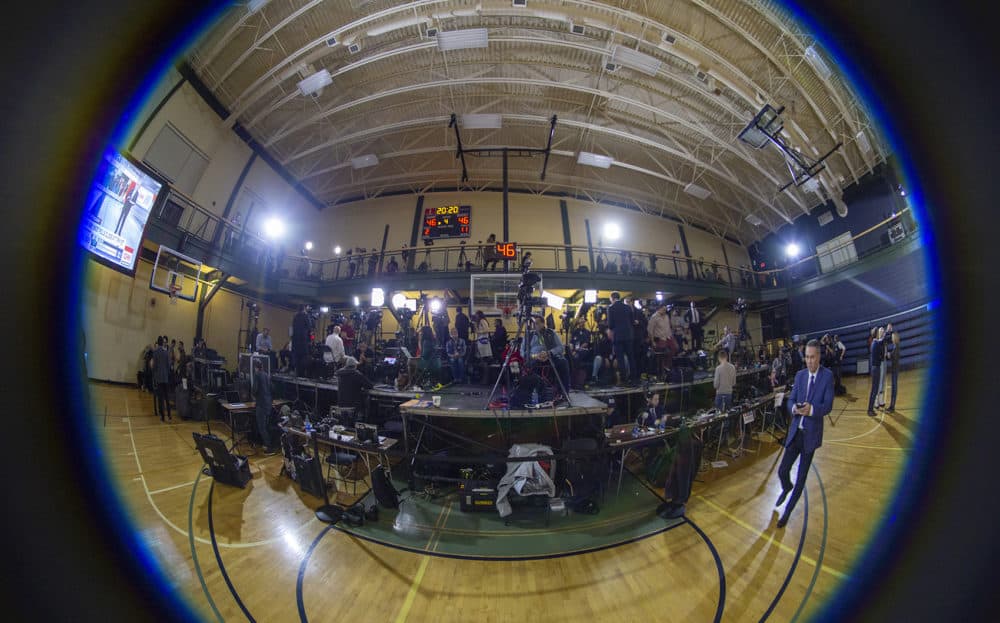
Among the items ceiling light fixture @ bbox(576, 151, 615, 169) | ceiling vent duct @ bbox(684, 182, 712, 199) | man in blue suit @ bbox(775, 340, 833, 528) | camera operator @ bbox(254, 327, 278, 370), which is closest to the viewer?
man in blue suit @ bbox(775, 340, 833, 528)

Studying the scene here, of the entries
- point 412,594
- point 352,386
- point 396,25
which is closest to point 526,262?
point 352,386

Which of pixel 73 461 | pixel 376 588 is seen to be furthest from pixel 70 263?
pixel 376 588

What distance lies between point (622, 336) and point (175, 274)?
1.93 meters

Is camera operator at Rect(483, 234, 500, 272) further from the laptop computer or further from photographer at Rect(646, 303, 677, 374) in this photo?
the laptop computer

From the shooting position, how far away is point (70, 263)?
2.15ft

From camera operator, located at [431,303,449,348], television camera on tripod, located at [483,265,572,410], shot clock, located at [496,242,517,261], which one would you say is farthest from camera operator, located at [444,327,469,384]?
shot clock, located at [496,242,517,261]

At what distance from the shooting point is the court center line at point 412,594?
87cm

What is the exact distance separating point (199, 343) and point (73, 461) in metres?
0.51

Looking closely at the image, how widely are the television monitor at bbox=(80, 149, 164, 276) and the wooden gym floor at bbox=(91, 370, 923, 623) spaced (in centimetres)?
35

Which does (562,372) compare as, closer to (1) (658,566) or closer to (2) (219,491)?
(1) (658,566)

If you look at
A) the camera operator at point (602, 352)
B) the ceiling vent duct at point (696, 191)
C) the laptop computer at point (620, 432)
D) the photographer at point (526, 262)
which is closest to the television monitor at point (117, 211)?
the photographer at point (526, 262)

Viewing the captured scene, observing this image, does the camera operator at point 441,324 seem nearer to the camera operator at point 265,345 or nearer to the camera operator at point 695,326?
the camera operator at point 265,345

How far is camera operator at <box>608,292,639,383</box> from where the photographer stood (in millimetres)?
1602

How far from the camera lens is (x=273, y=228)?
54.7 inches
